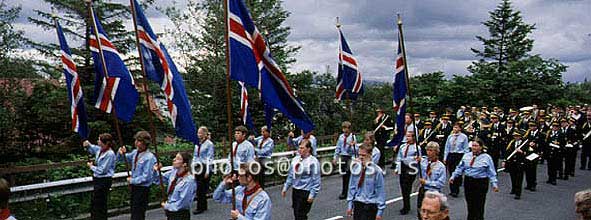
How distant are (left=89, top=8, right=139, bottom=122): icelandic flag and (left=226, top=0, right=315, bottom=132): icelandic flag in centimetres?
265

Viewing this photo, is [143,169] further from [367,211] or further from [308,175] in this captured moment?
[367,211]

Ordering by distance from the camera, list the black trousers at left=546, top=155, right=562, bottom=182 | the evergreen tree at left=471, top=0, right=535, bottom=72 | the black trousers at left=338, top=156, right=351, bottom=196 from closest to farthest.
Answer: the black trousers at left=338, top=156, right=351, bottom=196 → the black trousers at left=546, top=155, right=562, bottom=182 → the evergreen tree at left=471, top=0, right=535, bottom=72

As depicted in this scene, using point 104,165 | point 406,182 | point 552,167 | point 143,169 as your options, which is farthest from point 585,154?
point 104,165

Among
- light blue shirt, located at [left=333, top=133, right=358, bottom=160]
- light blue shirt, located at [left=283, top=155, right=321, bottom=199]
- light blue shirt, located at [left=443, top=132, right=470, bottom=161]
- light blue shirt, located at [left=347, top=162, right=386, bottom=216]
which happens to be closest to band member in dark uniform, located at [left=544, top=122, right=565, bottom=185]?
light blue shirt, located at [left=443, top=132, right=470, bottom=161]

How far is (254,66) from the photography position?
20.7ft

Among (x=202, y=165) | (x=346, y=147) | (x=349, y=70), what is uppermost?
(x=349, y=70)

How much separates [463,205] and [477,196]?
2.39 meters

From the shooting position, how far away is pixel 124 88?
28.1ft

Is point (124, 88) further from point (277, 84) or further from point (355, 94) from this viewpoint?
point (355, 94)

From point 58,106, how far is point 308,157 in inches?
404

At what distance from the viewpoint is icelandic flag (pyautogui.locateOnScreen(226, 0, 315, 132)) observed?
6246mm

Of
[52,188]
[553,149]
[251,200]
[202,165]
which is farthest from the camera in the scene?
[553,149]

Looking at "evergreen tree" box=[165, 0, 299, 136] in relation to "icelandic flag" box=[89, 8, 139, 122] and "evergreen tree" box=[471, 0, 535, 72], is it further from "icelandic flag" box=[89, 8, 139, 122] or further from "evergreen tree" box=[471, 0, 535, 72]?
"evergreen tree" box=[471, 0, 535, 72]

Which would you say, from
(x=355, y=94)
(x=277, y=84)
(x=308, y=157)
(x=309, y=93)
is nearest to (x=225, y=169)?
(x=355, y=94)
